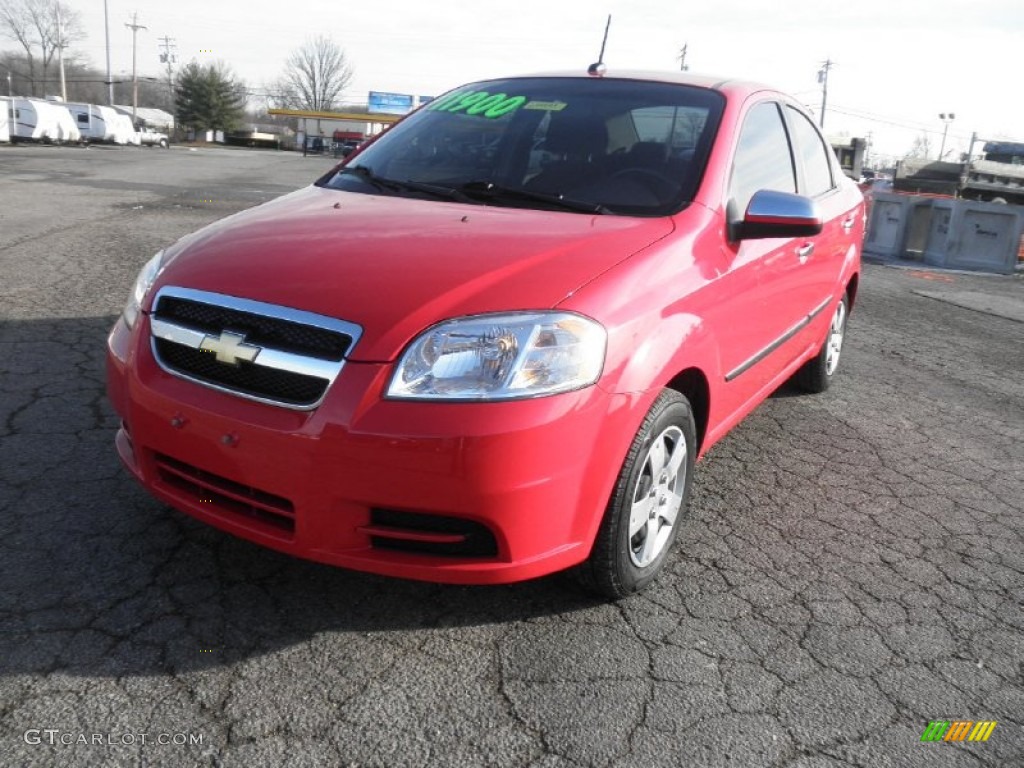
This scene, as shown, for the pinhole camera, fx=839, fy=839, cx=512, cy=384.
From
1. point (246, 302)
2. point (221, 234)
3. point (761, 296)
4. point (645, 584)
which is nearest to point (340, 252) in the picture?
point (246, 302)

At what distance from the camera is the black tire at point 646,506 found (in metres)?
2.46

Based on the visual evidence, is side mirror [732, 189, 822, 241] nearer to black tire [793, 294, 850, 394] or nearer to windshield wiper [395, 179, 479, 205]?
windshield wiper [395, 179, 479, 205]

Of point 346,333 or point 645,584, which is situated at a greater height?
point 346,333

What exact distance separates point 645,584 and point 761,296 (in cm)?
129

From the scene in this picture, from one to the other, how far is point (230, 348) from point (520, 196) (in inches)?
50.0

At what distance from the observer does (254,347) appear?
89.6 inches

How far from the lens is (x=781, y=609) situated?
2.76 m

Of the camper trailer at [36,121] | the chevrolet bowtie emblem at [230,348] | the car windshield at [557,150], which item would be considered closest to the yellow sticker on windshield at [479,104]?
the car windshield at [557,150]

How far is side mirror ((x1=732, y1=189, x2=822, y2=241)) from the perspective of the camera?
A: 3012 mm

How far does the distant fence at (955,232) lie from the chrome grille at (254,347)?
44.2 feet

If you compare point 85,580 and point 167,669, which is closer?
point 167,669

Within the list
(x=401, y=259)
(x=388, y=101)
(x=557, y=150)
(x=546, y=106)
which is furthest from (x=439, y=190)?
(x=388, y=101)

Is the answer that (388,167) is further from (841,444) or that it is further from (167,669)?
(841,444)

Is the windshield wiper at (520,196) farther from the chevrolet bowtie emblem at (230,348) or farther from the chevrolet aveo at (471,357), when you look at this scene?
the chevrolet bowtie emblem at (230,348)
